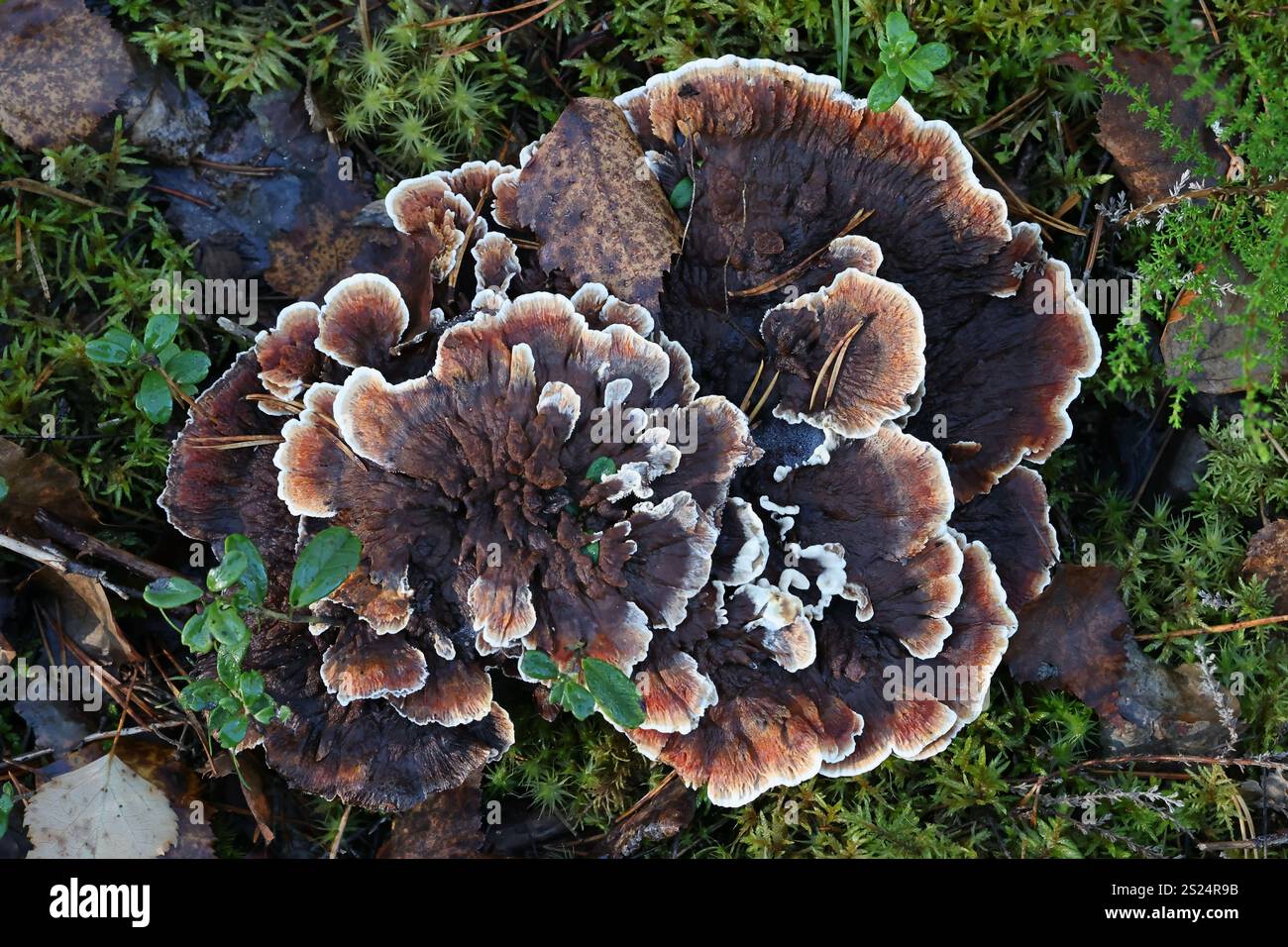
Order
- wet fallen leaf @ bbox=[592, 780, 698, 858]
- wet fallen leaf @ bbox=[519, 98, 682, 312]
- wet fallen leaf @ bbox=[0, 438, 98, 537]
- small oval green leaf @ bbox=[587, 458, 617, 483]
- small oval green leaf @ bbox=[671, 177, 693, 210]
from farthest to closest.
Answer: wet fallen leaf @ bbox=[592, 780, 698, 858] < wet fallen leaf @ bbox=[0, 438, 98, 537] < small oval green leaf @ bbox=[671, 177, 693, 210] < wet fallen leaf @ bbox=[519, 98, 682, 312] < small oval green leaf @ bbox=[587, 458, 617, 483]

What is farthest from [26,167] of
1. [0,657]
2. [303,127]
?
[0,657]

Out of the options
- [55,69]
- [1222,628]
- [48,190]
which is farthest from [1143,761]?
[55,69]

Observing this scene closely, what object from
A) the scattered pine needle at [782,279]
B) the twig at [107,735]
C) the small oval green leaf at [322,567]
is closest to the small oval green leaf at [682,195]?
the scattered pine needle at [782,279]

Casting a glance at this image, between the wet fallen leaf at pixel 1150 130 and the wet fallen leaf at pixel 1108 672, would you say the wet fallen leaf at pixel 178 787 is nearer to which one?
the wet fallen leaf at pixel 1108 672

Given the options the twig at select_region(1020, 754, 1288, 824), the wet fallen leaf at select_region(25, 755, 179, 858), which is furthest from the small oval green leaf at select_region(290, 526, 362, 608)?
the twig at select_region(1020, 754, 1288, 824)

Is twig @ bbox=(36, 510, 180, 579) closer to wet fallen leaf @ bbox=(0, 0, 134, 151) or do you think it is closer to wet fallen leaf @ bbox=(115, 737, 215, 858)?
wet fallen leaf @ bbox=(115, 737, 215, 858)
